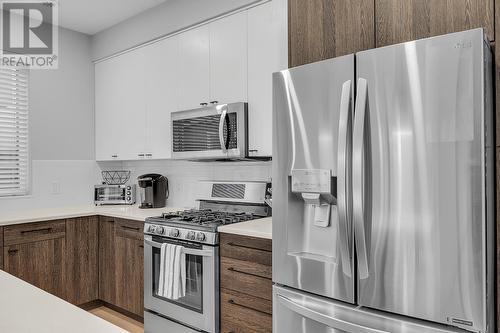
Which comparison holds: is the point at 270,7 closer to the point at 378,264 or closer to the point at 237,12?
the point at 237,12

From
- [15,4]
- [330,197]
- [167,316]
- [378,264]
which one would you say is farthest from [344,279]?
[15,4]

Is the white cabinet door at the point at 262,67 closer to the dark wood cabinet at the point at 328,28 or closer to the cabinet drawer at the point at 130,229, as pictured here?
the dark wood cabinet at the point at 328,28

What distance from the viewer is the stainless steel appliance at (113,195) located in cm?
382

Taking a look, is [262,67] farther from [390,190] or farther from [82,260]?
[82,260]

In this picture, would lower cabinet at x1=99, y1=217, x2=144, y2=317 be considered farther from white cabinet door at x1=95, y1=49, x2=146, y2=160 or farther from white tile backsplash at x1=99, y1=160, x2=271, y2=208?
white cabinet door at x1=95, y1=49, x2=146, y2=160

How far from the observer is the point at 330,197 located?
5.36ft

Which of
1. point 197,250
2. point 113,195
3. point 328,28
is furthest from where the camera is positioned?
point 113,195

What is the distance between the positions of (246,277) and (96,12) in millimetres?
2897

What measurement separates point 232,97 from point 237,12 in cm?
64

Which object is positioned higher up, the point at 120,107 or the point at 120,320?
the point at 120,107

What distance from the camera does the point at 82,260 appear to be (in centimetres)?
339

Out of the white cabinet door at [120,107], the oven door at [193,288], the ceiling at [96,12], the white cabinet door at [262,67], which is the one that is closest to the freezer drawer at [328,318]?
the oven door at [193,288]

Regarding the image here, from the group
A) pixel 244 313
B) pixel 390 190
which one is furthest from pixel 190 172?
pixel 390 190

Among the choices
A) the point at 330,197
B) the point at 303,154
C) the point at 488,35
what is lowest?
the point at 330,197
